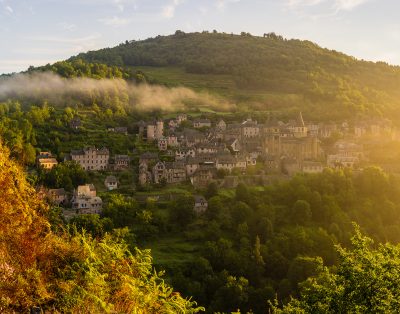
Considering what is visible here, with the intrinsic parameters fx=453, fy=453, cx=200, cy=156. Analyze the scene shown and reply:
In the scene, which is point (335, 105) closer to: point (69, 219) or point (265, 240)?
point (265, 240)

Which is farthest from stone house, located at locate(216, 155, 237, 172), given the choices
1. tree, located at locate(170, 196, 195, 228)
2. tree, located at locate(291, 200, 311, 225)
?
tree, located at locate(291, 200, 311, 225)

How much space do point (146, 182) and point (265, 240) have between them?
19517 millimetres

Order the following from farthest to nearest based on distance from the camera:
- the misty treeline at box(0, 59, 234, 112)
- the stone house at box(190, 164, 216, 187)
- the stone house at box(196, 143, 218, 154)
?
the misty treeline at box(0, 59, 234, 112)
the stone house at box(196, 143, 218, 154)
the stone house at box(190, 164, 216, 187)

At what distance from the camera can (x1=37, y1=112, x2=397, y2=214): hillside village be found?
58.5 meters

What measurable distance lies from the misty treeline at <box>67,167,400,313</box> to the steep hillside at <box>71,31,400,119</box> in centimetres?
4085

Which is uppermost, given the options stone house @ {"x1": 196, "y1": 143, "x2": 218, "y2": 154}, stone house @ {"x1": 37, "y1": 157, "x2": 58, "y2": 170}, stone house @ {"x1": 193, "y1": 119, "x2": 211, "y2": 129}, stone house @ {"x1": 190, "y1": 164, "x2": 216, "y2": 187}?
stone house @ {"x1": 193, "y1": 119, "x2": 211, "y2": 129}

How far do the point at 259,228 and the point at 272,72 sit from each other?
280ft

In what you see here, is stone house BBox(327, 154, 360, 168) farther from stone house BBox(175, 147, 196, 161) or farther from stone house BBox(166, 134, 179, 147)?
stone house BBox(166, 134, 179, 147)

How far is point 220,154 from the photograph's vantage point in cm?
6462

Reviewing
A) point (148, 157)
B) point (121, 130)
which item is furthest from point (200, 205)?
point (121, 130)

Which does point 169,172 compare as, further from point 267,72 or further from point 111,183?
point 267,72

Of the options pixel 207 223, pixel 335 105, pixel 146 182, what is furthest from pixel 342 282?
pixel 335 105

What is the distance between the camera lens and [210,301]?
129 ft

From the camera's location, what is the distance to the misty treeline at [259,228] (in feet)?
132
